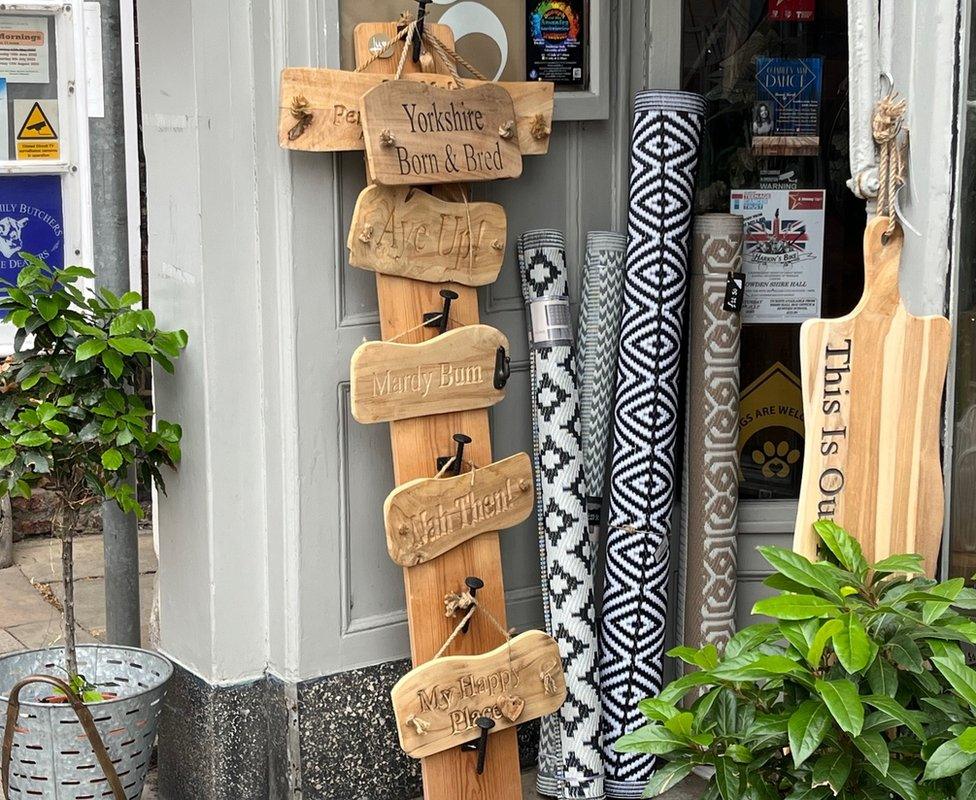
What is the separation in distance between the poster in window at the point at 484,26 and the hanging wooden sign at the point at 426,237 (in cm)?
46

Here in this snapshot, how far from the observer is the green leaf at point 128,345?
3.22 meters

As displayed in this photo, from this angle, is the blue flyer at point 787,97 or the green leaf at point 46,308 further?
the blue flyer at point 787,97

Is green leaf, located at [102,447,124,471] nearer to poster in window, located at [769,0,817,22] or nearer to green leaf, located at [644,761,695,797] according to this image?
green leaf, located at [644,761,695,797]

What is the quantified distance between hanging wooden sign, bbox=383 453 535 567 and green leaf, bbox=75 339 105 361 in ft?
2.50

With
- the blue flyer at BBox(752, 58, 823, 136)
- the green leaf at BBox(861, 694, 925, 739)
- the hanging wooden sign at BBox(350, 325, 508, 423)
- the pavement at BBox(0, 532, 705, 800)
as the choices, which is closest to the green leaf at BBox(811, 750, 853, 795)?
the green leaf at BBox(861, 694, 925, 739)

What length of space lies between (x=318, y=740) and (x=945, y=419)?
6.19 ft

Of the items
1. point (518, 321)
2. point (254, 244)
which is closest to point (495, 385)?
point (518, 321)

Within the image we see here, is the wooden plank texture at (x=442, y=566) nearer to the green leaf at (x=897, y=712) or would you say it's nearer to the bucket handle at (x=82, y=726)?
the bucket handle at (x=82, y=726)

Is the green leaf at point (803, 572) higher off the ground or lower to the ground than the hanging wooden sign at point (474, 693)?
higher

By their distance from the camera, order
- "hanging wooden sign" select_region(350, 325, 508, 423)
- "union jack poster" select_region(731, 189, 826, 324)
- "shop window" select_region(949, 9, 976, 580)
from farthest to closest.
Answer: "union jack poster" select_region(731, 189, 826, 324)
"hanging wooden sign" select_region(350, 325, 508, 423)
"shop window" select_region(949, 9, 976, 580)

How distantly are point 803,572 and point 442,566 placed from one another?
1384 millimetres

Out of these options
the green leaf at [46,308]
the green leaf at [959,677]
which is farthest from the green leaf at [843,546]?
the green leaf at [46,308]

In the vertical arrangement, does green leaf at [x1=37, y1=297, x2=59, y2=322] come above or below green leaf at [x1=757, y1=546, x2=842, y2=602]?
above

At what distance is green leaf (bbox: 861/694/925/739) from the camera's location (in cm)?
203
